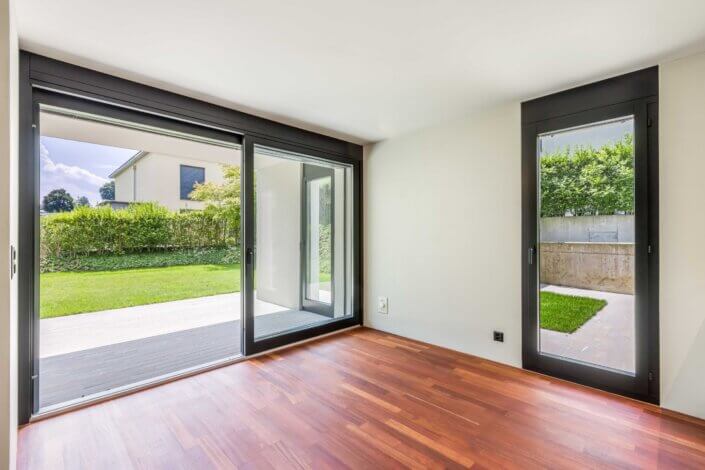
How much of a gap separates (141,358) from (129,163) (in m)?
1.81

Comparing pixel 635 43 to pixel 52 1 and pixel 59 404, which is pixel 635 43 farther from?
pixel 59 404

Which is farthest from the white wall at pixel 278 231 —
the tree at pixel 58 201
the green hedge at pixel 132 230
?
the tree at pixel 58 201

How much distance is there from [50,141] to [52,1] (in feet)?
3.59

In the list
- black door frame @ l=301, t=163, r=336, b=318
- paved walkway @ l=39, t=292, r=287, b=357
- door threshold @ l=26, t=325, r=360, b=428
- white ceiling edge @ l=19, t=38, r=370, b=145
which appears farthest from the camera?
black door frame @ l=301, t=163, r=336, b=318

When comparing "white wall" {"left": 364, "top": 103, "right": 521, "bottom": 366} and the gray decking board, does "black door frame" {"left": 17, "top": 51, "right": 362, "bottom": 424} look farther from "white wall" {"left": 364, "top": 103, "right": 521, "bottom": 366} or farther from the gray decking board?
"white wall" {"left": 364, "top": 103, "right": 521, "bottom": 366}

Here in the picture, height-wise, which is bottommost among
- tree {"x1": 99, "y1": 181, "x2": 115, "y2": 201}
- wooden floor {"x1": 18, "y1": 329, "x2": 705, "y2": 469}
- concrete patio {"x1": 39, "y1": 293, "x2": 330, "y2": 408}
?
wooden floor {"x1": 18, "y1": 329, "x2": 705, "y2": 469}

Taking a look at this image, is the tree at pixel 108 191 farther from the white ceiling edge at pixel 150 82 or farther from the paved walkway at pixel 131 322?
the paved walkway at pixel 131 322

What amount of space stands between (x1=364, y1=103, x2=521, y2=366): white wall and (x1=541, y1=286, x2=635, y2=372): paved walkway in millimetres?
301

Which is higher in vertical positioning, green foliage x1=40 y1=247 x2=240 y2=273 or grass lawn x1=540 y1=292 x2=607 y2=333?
green foliage x1=40 y1=247 x2=240 y2=273

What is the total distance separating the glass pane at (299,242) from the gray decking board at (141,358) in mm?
36

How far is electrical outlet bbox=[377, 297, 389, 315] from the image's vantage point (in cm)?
414

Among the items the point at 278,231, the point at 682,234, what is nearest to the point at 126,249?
the point at 278,231

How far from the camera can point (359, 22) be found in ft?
6.14

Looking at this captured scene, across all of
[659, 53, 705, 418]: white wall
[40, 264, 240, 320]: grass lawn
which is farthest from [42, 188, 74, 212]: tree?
[659, 53, 705, 418]: white wall
